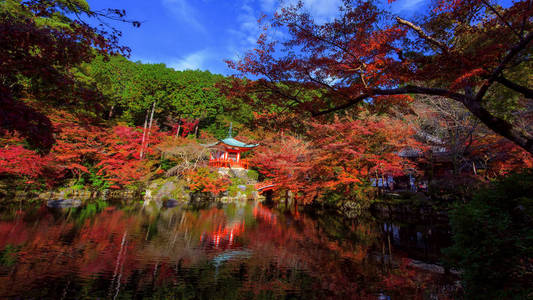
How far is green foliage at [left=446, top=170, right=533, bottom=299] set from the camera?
7.69 feet

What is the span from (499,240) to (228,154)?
20.3 m

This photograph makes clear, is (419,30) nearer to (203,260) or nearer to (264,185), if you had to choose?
(203,260)

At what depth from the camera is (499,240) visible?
249 centimetres

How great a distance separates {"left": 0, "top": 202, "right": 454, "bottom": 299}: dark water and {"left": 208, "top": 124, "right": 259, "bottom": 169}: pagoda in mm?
12587

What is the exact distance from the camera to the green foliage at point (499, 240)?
234 cm

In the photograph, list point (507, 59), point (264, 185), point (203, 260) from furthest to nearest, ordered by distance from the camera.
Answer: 1. point (264, 185)
2. point (203, 260)
3. point (507, 59)

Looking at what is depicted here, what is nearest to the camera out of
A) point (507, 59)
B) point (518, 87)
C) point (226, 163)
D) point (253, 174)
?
point (507, 59)

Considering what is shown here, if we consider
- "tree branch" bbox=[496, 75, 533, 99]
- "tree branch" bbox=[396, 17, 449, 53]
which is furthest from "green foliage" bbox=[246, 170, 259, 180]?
"tree branch" bbox=[496, 75, 533, 99]

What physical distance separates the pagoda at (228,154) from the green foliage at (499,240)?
18.3 meters

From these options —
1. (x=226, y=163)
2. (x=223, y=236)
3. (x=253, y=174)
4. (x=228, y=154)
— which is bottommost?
(x=223, y=236)

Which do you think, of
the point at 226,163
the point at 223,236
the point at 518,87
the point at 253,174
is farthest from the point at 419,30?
the point at 253,174

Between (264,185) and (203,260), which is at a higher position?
(264,185)

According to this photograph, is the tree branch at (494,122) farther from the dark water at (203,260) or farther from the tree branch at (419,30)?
the dark water at (203,260)

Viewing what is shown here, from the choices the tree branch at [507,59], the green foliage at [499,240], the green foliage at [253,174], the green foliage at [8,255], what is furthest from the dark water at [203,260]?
the green foliage at [253,174]
